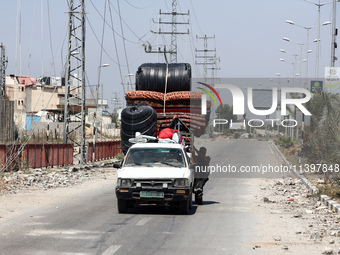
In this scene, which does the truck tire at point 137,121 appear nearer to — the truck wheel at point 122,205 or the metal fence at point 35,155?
the metal fence at point 35,155

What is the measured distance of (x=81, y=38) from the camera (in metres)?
30.8

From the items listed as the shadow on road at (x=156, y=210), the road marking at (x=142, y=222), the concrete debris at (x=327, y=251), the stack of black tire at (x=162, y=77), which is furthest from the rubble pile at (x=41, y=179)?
the concrete debris at (x=327, y=251)

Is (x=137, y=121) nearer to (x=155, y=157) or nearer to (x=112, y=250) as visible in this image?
(x=155, y=157)

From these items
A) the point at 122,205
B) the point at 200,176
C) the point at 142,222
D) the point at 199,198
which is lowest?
the point at 199,198

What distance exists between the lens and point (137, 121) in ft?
59.9

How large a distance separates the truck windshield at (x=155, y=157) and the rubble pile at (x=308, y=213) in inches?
109

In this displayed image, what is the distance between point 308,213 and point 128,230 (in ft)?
18.5

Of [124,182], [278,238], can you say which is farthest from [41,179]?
[278,238]

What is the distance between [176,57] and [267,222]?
1910 inches

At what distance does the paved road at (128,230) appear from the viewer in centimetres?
888

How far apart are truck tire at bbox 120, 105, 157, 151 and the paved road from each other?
3104 millimetres

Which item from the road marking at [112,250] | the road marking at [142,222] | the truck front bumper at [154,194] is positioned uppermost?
the truck front bumper at [154,194]

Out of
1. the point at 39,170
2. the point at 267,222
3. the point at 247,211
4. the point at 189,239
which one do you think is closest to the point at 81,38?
the point at 39,170

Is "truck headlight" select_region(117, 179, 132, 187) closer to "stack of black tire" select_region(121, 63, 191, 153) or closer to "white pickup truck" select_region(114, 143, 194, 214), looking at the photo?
"white pickup truck" select_region(114, 143, 194, 214)
